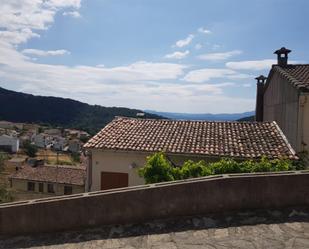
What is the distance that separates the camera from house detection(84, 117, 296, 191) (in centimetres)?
1299

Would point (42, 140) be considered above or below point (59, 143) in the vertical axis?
above

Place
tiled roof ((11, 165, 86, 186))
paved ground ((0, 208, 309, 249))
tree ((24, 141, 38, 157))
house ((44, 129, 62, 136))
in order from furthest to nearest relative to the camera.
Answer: house ((44, 129, 62, 136)) < tree ((24, 141, 38, 157)) < tiled roof ((11, 165, 86, 186)) < paved ground ((0, 208, 309, 249))

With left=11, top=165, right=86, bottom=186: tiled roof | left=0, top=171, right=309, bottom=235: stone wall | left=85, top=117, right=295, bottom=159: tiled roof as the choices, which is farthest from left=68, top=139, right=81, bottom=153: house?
left=0, top=171, right=309, bottom=235: stone wall

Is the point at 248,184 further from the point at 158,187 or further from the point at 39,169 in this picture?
the point at 39,169

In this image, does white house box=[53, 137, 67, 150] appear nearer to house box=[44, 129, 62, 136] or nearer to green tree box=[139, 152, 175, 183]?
house box=[44, 129, 62, 136]

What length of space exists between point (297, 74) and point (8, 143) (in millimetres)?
76099

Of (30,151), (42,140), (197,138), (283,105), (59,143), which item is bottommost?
(30,151)

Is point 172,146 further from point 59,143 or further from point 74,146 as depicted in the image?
point 59,143

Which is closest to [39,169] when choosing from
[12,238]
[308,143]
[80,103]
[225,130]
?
[225,130]

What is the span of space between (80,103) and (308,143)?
12212cm

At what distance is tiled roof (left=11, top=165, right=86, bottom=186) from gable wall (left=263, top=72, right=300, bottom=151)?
21.4 meters

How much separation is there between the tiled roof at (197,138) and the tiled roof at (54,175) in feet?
67.1

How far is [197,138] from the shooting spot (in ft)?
47.1

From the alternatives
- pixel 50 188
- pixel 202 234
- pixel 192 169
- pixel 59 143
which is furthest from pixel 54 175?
pixel 59 143
